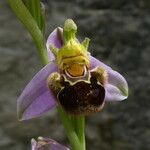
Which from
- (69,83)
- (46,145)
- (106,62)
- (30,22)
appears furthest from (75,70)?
(106,62)

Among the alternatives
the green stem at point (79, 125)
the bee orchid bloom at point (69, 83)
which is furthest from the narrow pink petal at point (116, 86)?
the green stem at point (79, 125)

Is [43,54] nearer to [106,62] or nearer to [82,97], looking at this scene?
[82,97]

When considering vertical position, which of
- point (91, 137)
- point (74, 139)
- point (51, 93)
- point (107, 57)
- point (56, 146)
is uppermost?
point (51, 93)

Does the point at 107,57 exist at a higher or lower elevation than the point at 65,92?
lower

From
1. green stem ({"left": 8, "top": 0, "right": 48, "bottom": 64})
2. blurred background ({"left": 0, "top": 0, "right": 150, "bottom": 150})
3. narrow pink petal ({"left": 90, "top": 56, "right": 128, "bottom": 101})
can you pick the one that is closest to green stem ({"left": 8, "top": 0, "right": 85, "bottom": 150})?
green stem ({"left": 8, "top": 0, "right": 48, "bottom": 64})

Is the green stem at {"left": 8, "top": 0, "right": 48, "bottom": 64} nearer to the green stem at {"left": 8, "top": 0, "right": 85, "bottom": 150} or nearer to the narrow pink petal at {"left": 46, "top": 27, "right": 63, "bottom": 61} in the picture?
the green stem at {"left": 8, "top": 0, "right": 85, "bottom": 150}

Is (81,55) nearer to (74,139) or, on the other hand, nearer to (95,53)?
(74,139)

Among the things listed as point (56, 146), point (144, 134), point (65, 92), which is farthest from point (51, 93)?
point (144, 134)
